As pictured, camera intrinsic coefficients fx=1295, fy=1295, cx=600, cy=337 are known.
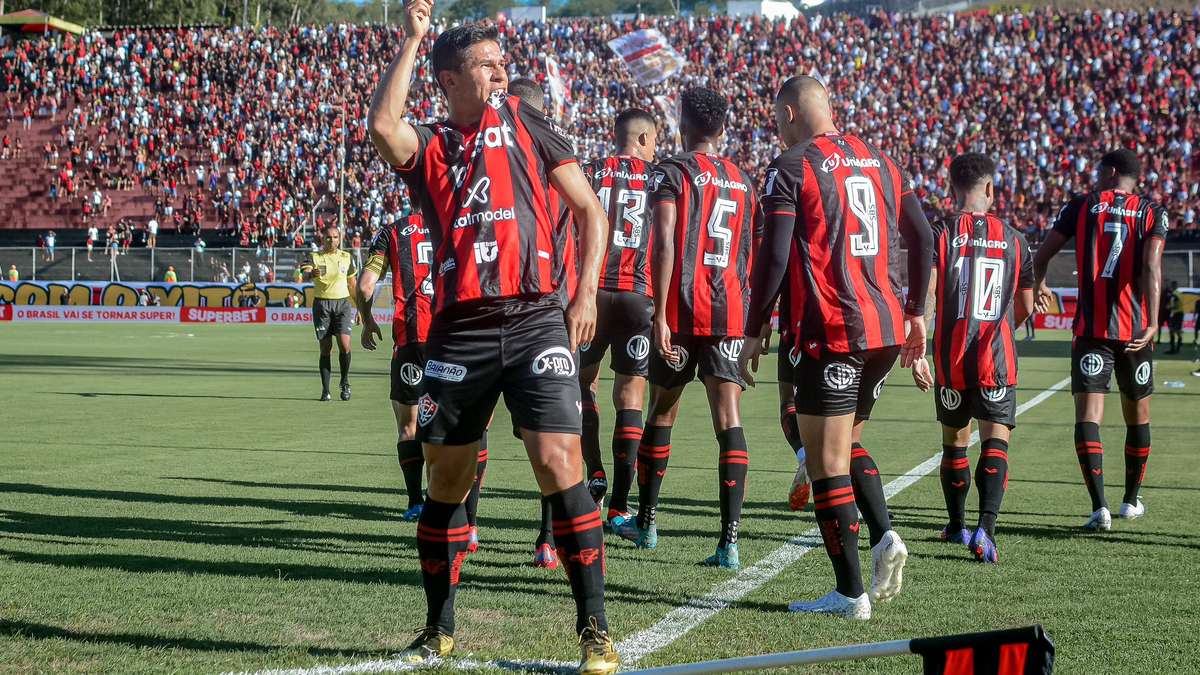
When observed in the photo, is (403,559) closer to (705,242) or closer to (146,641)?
(146,641)

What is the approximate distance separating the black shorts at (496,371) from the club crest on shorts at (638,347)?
2.79 metres

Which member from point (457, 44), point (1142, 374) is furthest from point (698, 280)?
point (1142, 374)

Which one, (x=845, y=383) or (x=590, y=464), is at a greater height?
(x=845, y=383)

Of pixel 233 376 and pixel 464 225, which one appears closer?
pixel 464 225

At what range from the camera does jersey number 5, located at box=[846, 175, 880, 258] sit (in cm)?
531

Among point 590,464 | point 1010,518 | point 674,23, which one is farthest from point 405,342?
point 674,23

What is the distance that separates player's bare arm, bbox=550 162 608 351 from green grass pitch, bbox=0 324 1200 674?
3.74ft

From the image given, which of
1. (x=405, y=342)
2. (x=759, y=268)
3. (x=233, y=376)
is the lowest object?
(x=233, y=376)

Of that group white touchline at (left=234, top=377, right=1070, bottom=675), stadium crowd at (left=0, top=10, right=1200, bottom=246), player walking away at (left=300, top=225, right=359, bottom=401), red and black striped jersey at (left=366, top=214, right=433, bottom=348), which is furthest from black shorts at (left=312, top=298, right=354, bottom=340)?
stadium crowd at (left=0, top=10, right=1200, bottom=246)

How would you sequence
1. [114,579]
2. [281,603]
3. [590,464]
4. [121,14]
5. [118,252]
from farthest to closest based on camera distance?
[121,14]
[118,252]
[590,464]
[114,579]
[281,603]

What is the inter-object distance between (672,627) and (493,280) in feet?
4.98

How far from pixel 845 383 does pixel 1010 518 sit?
2.88 meters

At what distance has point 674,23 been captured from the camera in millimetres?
54094

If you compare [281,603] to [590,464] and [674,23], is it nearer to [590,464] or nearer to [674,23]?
[590,464]
